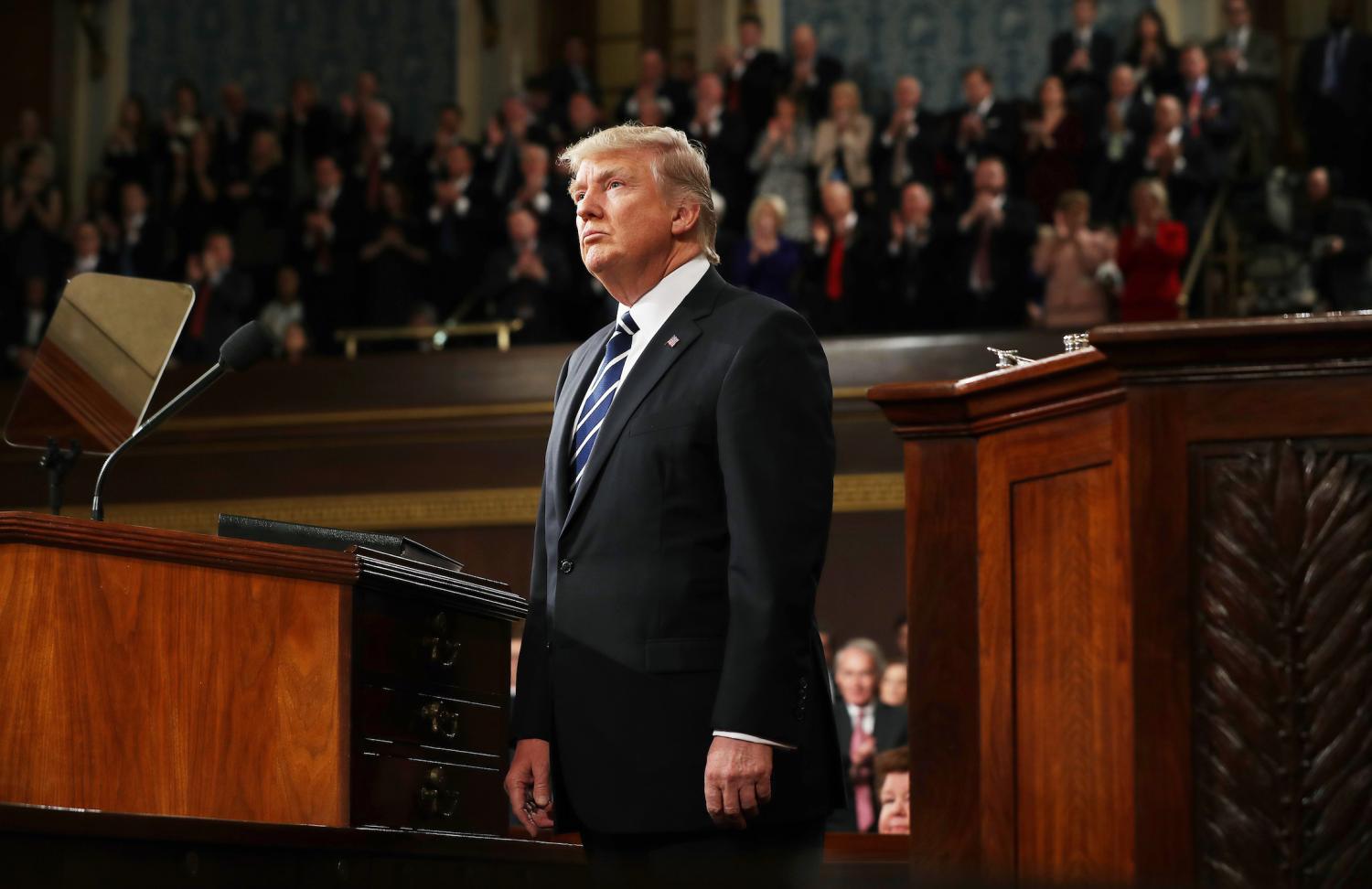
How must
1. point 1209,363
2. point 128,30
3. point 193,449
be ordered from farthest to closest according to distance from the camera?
point 128,30, point 193,449, point 1209,363

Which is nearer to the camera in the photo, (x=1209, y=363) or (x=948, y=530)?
(x=1209, y=363)

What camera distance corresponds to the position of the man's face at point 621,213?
2594 mm

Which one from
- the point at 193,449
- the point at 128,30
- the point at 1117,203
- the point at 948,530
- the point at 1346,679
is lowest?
the point at 1346,679

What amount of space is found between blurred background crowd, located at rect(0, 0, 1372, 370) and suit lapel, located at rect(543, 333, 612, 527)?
5.21 meters

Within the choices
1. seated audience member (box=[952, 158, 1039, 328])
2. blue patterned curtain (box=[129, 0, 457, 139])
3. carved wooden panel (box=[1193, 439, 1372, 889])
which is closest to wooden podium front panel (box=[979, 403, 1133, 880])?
carved wooden panel (box=[1193, 439, 1372, 889])

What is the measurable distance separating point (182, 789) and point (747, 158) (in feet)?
23.0

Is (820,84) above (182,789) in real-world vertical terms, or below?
above

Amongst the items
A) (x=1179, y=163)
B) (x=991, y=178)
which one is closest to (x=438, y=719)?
(x=991, y=178)

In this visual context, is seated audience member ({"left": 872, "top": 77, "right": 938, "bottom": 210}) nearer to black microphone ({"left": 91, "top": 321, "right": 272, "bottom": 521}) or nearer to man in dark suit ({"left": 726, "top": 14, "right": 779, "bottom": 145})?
man in dark suit ({"left": 726, "top": 14, "right": 779, "bottom": 145})

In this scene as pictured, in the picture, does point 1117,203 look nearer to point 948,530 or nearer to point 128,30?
point 948,530

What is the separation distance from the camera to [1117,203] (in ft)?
28.0

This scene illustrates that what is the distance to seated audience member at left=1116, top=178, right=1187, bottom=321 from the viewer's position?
7.71 m

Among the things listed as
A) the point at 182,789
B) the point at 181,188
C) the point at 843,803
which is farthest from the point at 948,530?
the point at 181,188

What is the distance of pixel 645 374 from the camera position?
2578 millimetres
